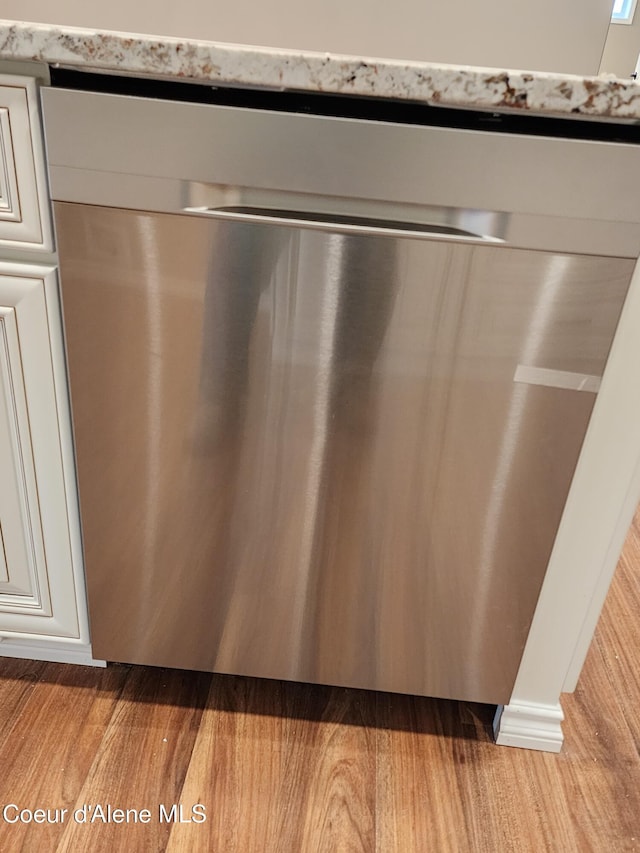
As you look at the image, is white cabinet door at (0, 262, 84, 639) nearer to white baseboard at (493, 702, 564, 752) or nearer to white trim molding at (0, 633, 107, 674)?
white trim molding at (0, 633, 107, 674)

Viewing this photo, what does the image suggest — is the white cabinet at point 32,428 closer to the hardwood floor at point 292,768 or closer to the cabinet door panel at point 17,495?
the cabinet door panel at point 17,495

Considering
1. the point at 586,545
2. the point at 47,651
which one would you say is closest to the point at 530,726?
the point at 586,545

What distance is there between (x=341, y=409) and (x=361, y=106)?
1.08 feet

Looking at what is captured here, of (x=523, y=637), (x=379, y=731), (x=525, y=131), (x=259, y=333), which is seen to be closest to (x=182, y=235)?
(x=259, y=333)

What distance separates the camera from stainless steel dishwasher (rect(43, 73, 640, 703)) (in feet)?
2.20

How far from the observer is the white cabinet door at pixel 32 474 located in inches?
30.3

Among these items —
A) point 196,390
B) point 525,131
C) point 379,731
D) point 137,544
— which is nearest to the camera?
point 525,131

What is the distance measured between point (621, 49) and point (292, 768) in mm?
1305

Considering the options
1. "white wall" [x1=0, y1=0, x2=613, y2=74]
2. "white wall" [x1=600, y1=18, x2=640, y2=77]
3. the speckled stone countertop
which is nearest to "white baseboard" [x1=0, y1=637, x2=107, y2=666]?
the speckled stone countertop

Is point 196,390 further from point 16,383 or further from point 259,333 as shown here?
point 16,383

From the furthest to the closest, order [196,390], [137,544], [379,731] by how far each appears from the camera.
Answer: [379,731] → [137,544] → [196,390]

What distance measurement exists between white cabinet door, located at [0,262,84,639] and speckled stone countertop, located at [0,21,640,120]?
23 centimetres

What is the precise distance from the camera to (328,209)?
70 centimetres

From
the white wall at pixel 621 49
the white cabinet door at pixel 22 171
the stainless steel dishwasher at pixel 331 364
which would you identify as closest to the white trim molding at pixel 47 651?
the stainless steel dishwasher at pixel 331 364
